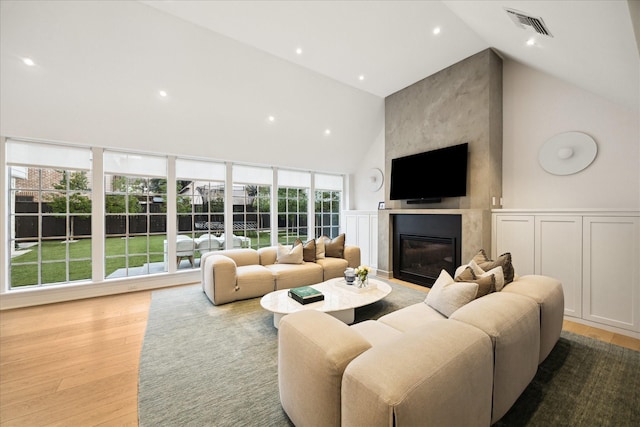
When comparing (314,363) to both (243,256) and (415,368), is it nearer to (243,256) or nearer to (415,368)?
(415,368)

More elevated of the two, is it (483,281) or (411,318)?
(483,281)

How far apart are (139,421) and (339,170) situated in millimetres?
5489

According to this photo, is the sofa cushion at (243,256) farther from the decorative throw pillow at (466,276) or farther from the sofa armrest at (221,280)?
the decorative throw pillow at (466,276)

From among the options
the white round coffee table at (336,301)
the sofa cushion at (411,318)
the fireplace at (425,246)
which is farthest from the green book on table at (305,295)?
the fireplace at (425,246)

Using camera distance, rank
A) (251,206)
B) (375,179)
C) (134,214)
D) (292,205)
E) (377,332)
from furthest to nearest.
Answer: (292,205) → (375,179) → (251,206) → (134,214) → (377,332)

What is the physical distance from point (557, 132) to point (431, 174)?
159 centimetres

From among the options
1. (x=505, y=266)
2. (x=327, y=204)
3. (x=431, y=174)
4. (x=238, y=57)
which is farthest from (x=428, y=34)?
(x=327, y=204)

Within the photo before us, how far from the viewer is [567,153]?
326 cm

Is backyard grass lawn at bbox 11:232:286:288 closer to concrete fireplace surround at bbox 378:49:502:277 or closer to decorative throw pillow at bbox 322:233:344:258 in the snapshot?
decorative throw pillow at bbox 322:233:344:258

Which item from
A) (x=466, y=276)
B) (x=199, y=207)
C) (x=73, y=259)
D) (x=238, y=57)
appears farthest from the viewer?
(x=199, y=207)

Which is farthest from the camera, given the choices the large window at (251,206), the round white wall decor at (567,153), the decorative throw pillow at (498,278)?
the large window at (251,206)

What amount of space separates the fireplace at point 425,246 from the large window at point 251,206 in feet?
8.86

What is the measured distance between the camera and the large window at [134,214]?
4.12 meters

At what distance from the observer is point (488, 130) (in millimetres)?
3662
